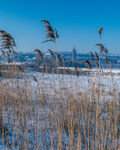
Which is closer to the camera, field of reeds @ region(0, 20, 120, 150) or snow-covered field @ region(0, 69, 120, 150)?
field of reeds @ region(0, 20, 120, 150)

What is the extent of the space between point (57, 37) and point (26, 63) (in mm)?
2255

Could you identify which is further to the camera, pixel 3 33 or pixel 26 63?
pixel 26 63

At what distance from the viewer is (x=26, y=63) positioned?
14.1 ft

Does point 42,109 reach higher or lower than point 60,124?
higher

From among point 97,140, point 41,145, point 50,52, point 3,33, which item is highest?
point 3,33

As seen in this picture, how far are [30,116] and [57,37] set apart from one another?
57.8 inches

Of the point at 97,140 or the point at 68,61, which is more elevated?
the point at 68,61

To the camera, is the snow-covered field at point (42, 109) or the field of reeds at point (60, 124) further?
the snow-covered field at point (42, 109)

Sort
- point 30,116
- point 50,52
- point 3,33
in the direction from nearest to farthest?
point 3,33
point 30,116
point 50,52

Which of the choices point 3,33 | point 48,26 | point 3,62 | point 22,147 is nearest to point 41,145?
point 22,147

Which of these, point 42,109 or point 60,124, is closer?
point 60,124

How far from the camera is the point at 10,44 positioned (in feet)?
9.28

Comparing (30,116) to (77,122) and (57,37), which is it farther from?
(57,37)

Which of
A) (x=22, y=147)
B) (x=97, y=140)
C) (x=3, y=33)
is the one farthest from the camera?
(x=3, y=33)
